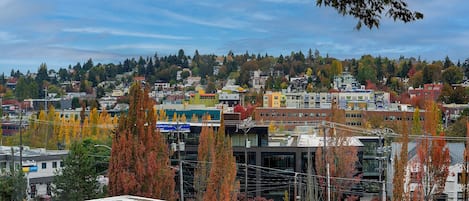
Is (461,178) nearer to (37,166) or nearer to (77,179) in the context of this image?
(77,179)

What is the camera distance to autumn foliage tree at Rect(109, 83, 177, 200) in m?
14.6

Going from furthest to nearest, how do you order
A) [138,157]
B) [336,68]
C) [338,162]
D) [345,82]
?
[336,68]
[345,82]
[338,162]
[138,157]

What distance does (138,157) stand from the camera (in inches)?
582

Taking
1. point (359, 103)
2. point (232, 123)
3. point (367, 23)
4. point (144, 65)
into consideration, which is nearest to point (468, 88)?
point (359, 103)

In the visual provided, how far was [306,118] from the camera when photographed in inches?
1678

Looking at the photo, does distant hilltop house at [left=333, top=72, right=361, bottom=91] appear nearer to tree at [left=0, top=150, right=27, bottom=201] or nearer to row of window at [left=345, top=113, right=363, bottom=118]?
row of window at [left=345, top=113, right=363, bottom=118]

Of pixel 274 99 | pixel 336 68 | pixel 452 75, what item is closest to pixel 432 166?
pixel 274 99

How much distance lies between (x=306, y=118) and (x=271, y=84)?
28832mm

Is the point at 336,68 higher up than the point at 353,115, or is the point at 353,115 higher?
the point at 336,68

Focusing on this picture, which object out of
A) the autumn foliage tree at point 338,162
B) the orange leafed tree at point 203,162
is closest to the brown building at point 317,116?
the autumn foliage tree at point 338,162

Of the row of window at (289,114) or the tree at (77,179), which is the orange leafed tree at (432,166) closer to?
the tree at (77,179)

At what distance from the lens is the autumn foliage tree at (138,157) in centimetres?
1462

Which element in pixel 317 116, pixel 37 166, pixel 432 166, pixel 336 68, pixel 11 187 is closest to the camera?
pixel 11 187

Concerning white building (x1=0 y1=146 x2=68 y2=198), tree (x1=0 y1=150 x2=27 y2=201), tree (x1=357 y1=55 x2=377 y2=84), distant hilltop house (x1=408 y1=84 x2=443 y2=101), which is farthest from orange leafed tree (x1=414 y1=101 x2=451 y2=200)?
tree (x1=357 y1=55 x2=377 y2=84)
